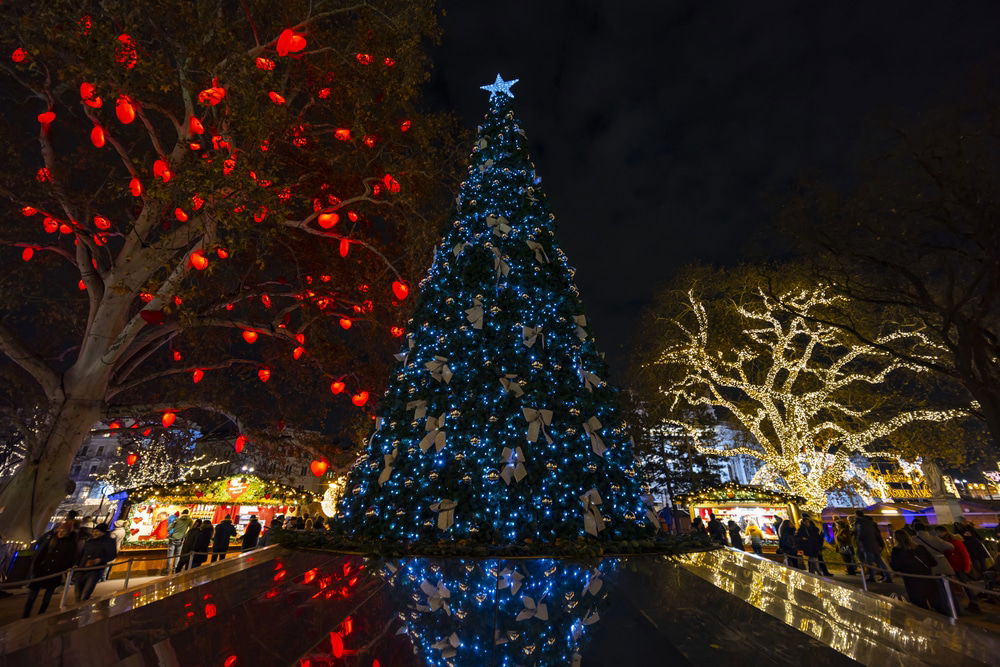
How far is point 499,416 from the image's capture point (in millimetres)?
5551

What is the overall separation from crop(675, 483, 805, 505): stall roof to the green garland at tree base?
37.3 ft

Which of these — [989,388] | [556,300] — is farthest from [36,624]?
[989,388]

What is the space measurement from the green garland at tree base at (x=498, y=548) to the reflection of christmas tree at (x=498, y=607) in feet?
0.59

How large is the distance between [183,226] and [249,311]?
214 inches

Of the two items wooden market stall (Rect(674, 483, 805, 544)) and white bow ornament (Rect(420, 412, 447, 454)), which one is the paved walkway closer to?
white bow ornament (Rect(420, 412, 447, 454))

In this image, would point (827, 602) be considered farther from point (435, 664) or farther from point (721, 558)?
point (435, 664)

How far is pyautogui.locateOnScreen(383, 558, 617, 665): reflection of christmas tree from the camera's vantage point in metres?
2.38

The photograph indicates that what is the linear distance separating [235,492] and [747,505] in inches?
787

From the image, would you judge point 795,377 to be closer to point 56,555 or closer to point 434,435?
point 434,435

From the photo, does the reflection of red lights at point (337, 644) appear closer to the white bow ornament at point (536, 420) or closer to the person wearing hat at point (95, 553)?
the white bow ornament at point (536, 420)

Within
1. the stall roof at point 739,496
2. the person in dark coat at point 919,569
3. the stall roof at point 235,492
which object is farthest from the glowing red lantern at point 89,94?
the stall roof at point 739,496

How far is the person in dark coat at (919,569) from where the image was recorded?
6520 mm

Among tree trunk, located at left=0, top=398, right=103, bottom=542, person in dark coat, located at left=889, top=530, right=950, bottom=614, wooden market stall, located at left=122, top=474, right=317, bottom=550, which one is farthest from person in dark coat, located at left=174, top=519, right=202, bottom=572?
person in dark coat, located at left=889, top=530, right=950, bottom=614

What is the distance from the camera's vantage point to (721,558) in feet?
18.3
